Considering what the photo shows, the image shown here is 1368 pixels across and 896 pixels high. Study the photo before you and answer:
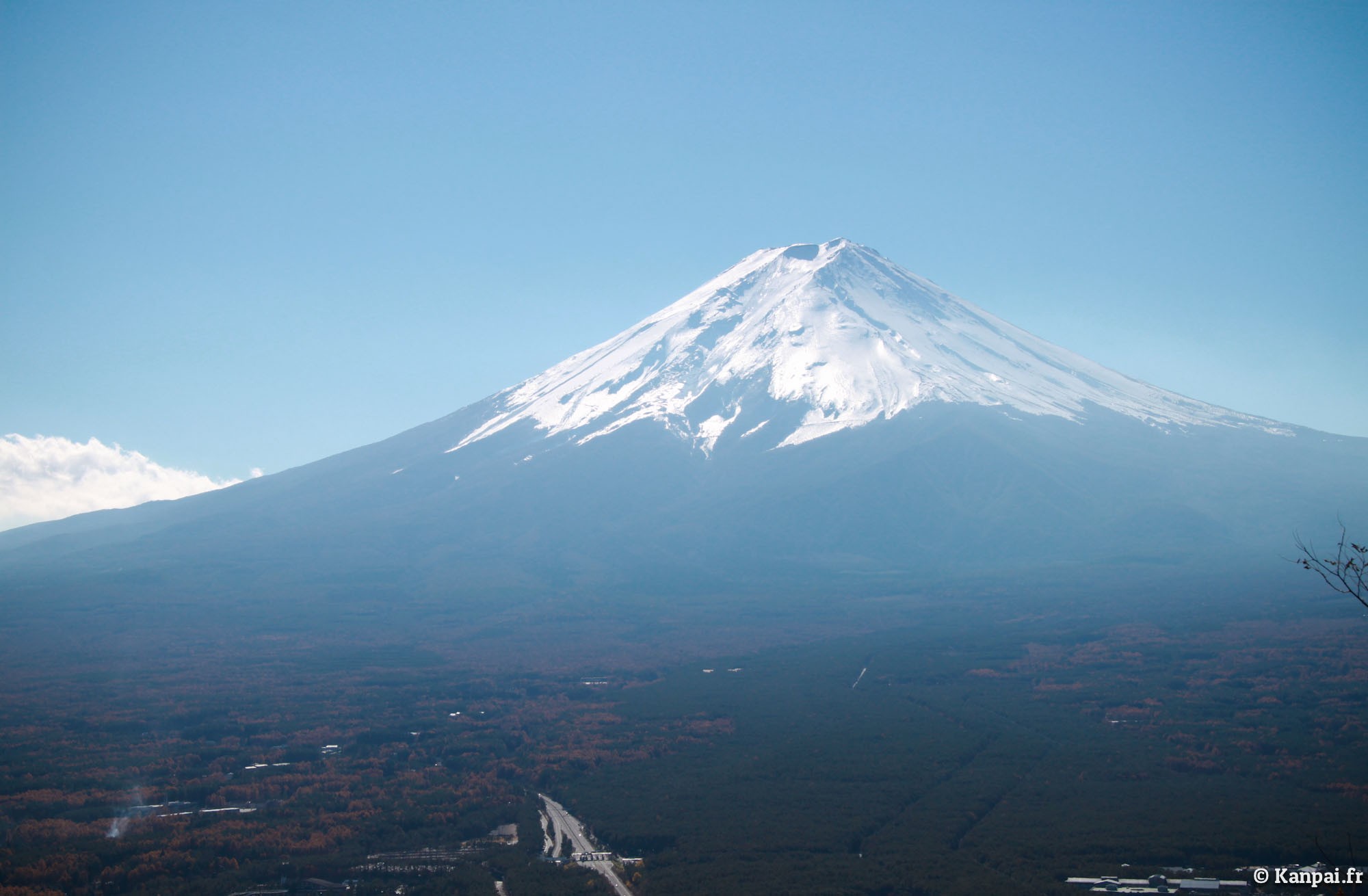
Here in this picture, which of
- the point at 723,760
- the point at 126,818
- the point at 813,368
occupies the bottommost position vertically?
the point at 723,760

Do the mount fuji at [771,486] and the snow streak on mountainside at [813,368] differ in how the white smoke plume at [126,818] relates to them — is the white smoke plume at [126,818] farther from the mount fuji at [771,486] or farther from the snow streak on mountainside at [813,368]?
the snow streak on mountainside at [813,368]

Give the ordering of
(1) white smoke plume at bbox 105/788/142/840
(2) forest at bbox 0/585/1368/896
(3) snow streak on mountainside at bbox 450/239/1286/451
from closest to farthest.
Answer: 1. (2) forest at bbox 0/585/1368/896
2. (1) white smoke plume at bbox 105/788/142/840
3. (3) snow streak on mountainside at bbox 450/239/1286/451

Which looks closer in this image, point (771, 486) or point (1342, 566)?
point (1342, 566)

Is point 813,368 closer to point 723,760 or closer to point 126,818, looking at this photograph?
point 723,760

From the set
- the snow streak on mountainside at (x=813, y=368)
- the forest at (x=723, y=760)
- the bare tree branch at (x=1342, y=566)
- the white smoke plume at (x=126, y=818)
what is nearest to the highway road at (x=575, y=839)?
the forest at (x=723, y=760)

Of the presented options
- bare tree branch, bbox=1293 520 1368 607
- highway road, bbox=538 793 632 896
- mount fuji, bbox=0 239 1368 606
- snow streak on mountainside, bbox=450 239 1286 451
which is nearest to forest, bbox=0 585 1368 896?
highway road, bbox=538 793 632 896

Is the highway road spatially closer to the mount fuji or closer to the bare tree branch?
the bare tree branch

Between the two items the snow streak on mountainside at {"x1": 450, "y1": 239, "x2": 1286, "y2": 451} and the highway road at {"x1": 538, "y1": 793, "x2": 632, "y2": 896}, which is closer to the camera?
the highway road at {"x1": 538, "y1": 793, "x2": 632, "y2": 896}

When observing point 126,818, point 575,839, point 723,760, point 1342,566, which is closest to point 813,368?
point 723,760
